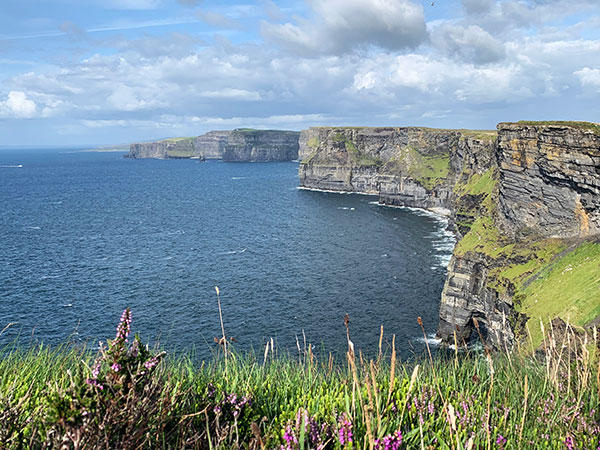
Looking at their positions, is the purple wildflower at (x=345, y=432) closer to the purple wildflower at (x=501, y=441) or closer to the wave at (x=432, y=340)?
the purple wildflower at (x=501, y=441)

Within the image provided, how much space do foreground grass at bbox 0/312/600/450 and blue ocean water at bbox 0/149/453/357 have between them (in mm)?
15896

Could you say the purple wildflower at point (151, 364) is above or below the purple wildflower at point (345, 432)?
above

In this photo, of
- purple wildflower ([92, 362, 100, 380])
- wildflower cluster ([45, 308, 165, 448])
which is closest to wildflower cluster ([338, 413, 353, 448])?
wildflower cluster ([45, 308, 165, 448])

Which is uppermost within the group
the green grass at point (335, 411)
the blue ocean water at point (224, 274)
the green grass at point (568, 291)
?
the green grass at point (335, 411)

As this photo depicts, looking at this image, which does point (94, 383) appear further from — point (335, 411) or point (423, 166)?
point (423, 166)

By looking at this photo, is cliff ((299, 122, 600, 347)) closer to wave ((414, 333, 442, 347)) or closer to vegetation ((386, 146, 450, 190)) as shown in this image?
wave ((414, 333, 442, 347))

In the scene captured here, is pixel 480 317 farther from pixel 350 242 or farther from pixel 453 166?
pixel 453 166

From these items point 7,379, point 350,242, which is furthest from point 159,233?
point 7,379

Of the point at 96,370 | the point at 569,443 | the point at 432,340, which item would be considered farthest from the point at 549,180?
the point at 96,370

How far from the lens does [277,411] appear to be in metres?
7.70

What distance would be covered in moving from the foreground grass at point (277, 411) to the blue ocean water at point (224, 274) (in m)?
15.9

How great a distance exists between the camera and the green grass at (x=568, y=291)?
38.1m

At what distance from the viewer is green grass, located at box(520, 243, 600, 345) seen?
1501 inches

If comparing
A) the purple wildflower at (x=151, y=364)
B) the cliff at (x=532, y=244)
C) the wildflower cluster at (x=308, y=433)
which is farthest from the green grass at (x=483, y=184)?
the purple wildflower at (x=151, y=364)
